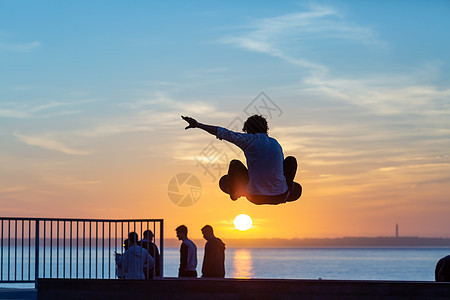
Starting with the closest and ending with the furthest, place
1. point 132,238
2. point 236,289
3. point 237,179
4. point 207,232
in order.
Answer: point 237,179, point 236,289, point 132,238, point 207,232

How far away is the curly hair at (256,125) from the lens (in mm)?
11227

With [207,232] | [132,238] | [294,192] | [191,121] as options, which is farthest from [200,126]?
[207,232]

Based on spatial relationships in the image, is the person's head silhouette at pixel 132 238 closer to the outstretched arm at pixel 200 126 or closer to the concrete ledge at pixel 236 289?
the concrete ledge at pixel 236 289

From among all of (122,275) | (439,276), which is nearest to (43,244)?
(122,275)

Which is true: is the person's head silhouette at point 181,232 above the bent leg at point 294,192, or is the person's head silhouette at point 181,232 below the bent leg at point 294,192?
below

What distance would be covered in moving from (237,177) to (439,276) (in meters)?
4.49

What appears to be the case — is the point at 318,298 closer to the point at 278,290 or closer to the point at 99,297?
the point at 278,290

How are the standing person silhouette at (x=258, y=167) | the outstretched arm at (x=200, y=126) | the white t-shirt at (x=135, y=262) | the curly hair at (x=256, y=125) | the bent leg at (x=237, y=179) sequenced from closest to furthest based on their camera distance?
the outstretched arm at (x=200, y=126), the standing person silhouette at (x=258, y=167), the curly hair at (x=256, y=125), the bent leg at (x=237, y=179), the white t-shirt at (x=135, y=262)

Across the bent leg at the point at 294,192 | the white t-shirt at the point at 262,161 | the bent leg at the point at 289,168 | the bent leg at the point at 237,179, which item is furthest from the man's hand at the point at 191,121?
the bent leg at the point at 294,192

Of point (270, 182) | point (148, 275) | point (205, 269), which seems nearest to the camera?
point (270, 182)

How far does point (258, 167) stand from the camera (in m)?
11.0

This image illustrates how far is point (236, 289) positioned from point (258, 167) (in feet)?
8.48

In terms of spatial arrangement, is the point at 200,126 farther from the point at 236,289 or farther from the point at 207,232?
the point at 207,232

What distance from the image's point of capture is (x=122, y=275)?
607 inches
